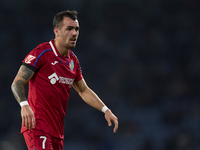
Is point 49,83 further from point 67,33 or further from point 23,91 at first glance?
point 67,33

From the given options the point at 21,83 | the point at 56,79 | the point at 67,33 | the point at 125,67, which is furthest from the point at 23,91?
the point at 125,67

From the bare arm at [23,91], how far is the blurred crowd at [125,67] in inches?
221

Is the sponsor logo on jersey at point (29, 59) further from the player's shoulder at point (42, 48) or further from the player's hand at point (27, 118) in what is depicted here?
the player's hand at point (27, 118)

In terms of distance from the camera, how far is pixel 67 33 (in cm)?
388

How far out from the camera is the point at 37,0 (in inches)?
453

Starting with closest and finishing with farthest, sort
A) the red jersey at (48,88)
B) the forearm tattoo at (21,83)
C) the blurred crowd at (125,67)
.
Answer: the forearm tattoo at (21,83) → the red jersey at (48,88) → the blurred crowd at (125,67)

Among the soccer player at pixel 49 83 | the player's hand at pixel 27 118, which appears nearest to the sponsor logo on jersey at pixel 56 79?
the soccer player at pixel 49 83

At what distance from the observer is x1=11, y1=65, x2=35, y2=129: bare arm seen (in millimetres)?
3112

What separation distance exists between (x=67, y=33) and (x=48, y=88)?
73cm

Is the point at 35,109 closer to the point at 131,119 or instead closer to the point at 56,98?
the point at 56,98

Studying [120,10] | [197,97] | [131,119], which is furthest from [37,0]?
[197,97]

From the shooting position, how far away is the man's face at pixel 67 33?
387 centimetres

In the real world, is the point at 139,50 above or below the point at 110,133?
above

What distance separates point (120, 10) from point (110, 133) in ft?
16.2
